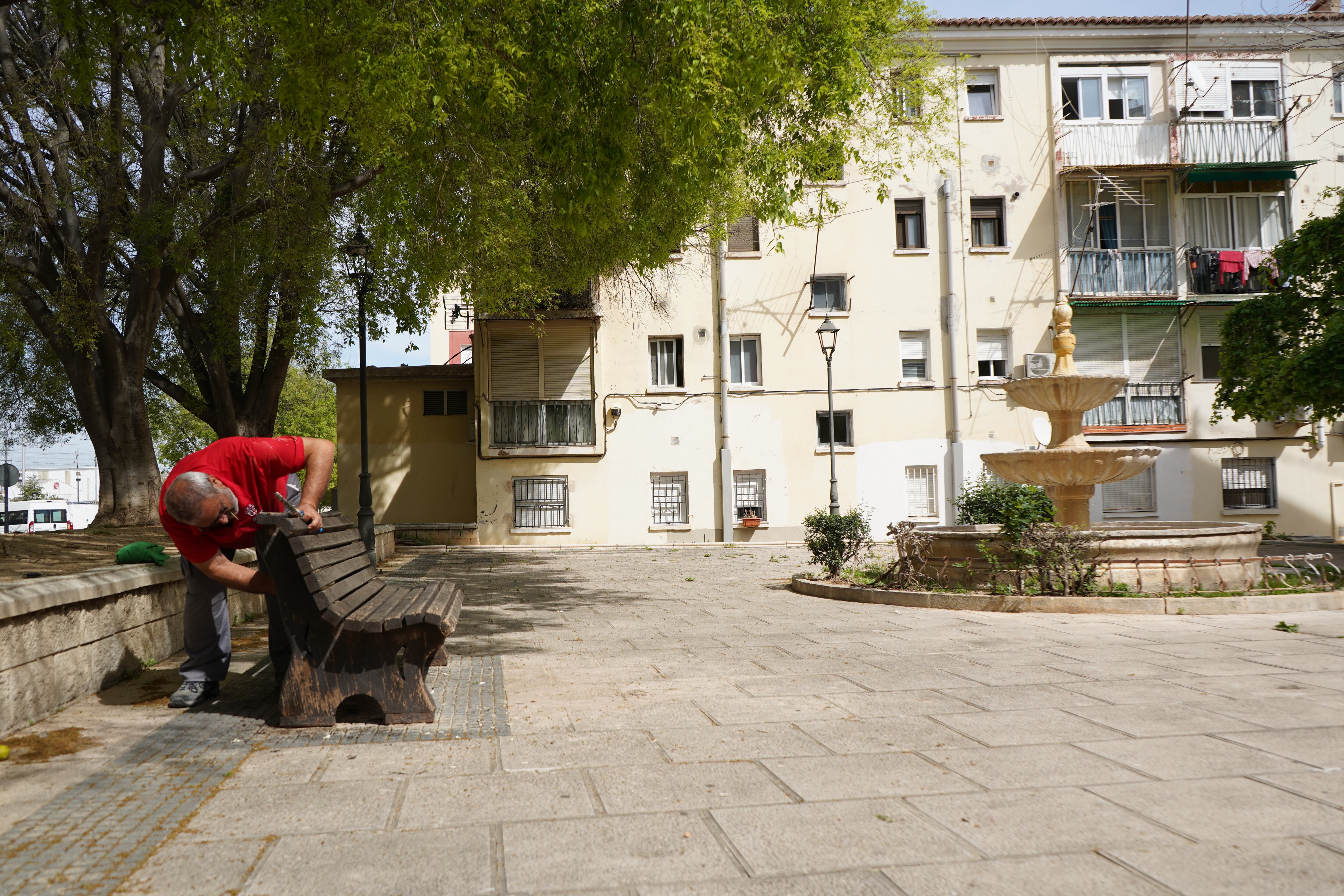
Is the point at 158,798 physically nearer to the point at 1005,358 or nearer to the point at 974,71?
the point at 1005,358

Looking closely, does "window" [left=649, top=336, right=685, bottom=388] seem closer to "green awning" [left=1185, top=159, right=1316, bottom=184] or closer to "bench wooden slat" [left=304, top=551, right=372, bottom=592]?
"green awning" [left=1185, top=159, right=1316, bottom=184]

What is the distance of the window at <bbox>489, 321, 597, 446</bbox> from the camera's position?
26.8 meters

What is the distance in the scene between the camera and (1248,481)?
27469mm

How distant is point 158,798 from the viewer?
12.6 ft

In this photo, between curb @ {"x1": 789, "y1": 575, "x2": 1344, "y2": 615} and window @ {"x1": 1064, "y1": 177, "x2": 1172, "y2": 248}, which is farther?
window @ {"x1": 1064, "y1": 177, "x2": 1172, "y2": 248}

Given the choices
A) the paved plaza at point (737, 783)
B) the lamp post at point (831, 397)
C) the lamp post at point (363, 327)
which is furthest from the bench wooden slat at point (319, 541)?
the lamp post at point (831, 397)

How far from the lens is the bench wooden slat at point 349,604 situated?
4.78 meters

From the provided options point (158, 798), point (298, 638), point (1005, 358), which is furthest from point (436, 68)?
point (1005, 358)

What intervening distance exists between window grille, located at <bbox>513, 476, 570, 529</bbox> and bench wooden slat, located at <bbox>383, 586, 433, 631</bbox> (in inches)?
804

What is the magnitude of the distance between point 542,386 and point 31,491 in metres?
69.5

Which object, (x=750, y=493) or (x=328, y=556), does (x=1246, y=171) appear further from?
(x=328, y=556)

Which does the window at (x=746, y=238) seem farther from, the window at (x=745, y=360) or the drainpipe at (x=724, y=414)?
the window at (x=745, y=360)

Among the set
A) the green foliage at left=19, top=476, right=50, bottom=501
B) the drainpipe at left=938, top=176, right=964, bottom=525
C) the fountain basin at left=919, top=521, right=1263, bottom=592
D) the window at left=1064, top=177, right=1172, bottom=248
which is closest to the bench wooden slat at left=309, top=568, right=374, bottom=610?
the fountain basin at left=919, top=521, right=1263, bottom=592

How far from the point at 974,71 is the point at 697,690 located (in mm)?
26010
